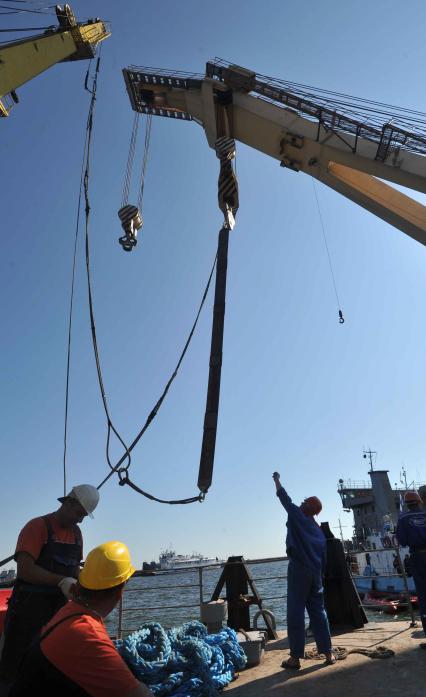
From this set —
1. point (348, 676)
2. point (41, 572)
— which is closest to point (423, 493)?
point (348, 676)

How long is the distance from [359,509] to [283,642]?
40983mm

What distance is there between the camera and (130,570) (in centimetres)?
211

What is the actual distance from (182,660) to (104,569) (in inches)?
118

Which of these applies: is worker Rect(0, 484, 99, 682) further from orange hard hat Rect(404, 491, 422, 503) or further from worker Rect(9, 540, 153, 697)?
orange hard hat Rect(404, 491, 422, 503)

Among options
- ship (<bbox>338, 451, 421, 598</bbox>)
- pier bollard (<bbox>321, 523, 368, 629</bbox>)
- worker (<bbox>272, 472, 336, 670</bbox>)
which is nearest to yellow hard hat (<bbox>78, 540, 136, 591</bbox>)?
worker (<bbox>272, 472, 336, 670</bbox>)

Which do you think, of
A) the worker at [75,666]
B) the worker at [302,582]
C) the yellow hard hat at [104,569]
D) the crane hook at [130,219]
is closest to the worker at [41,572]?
the yellow hard hat at [104,569]

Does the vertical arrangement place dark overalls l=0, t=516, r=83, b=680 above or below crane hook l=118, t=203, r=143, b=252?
below

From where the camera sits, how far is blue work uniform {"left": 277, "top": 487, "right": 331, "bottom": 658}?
471 cm

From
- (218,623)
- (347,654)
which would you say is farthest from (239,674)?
(347,654)

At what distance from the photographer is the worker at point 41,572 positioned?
128 inches

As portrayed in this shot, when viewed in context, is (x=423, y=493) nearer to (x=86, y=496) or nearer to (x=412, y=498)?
(x=412, y=498)

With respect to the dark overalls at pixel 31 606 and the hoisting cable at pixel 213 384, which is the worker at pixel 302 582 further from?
the dark overalls at pixel 31 606

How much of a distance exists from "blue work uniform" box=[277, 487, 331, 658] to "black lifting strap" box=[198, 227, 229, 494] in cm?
121

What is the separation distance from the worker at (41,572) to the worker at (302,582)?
242cm
